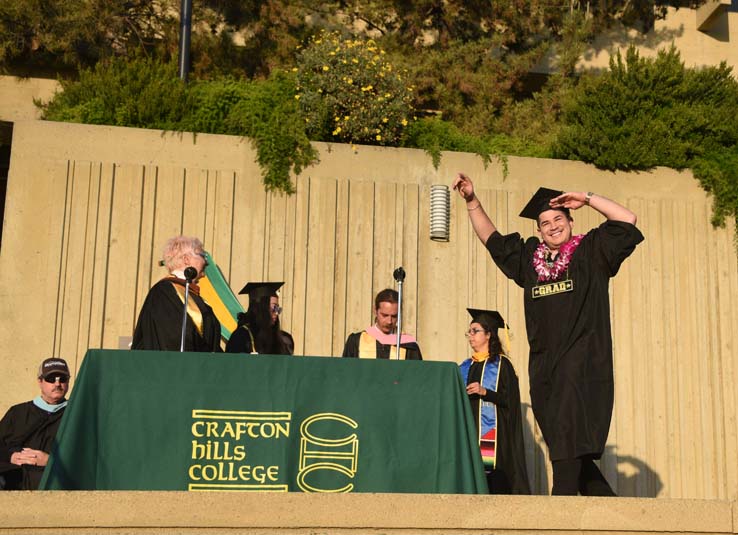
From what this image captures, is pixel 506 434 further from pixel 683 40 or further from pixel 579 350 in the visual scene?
pixel 683 40

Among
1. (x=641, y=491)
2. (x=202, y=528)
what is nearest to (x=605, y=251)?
(x=202, y=528)

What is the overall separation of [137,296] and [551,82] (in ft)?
18.2

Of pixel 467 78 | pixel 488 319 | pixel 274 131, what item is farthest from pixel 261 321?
pixel 467 78

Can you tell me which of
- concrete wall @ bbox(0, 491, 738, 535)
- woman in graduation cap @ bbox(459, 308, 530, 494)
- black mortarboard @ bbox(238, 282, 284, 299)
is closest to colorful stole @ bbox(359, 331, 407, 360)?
woman in graduation cap @ bbox(459, 308, 530, 494)

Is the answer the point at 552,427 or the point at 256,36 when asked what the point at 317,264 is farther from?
the point at 552,427

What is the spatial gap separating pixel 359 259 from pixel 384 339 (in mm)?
2147

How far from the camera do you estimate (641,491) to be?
9.93 m

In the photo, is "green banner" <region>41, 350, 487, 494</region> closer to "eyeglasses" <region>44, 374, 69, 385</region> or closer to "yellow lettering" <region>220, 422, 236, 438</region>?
"yellow lettering" <region>220, 422, 236, 438</region>

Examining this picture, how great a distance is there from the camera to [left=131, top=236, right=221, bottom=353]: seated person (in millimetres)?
5727

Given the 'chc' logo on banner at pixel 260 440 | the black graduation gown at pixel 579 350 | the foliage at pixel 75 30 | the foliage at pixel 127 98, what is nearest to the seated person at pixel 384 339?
the black graduation gown at pixel 579 350

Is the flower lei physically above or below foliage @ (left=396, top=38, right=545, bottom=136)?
below

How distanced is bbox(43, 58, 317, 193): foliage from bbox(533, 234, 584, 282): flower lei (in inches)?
184

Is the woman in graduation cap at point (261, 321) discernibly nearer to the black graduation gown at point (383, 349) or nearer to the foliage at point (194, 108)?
the black graduation gown at point (383, 349)

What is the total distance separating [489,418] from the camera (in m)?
7.63
